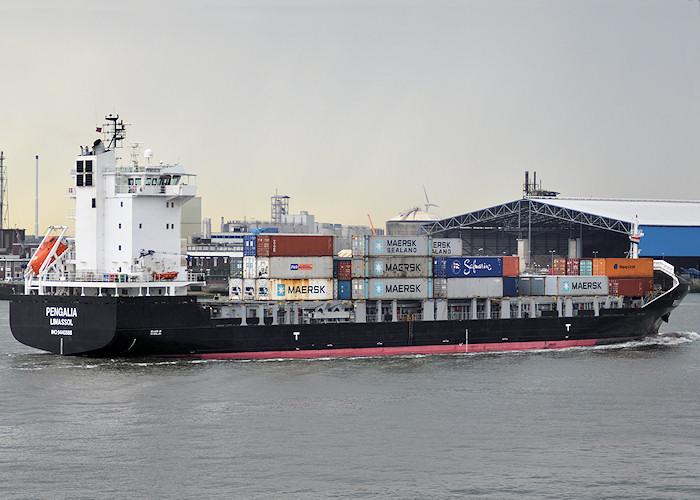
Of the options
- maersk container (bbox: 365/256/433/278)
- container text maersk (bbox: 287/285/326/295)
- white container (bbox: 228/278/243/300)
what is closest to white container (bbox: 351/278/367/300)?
maersk container (bbox: 365/256/433/278)

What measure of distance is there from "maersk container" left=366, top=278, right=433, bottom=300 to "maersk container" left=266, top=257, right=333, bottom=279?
2544 mm

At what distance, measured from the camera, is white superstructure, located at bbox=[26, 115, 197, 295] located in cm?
4653

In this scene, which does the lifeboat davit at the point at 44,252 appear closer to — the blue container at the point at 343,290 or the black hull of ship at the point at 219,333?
the black hull of ship at the point at 219,333

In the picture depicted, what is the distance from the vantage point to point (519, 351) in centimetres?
5303

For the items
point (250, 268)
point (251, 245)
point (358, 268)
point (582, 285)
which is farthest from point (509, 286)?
point (251, 245)

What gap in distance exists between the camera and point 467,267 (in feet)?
173

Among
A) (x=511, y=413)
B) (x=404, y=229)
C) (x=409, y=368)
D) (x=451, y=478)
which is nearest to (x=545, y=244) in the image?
(x=404, y=229)

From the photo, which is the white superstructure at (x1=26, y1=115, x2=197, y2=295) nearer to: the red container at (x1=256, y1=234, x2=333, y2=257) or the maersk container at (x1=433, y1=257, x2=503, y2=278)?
the red container at (x1=256, y1=234, x2=333, y2=257)

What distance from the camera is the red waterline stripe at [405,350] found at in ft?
155

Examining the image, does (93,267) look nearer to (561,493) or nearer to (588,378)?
(588,378)

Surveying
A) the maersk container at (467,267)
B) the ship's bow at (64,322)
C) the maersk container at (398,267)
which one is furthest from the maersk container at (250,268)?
the maersk container at (467,267)

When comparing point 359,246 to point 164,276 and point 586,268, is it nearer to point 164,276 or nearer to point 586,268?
point 164,276

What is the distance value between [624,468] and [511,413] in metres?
7.01

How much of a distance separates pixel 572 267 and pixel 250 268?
20.7 meters
